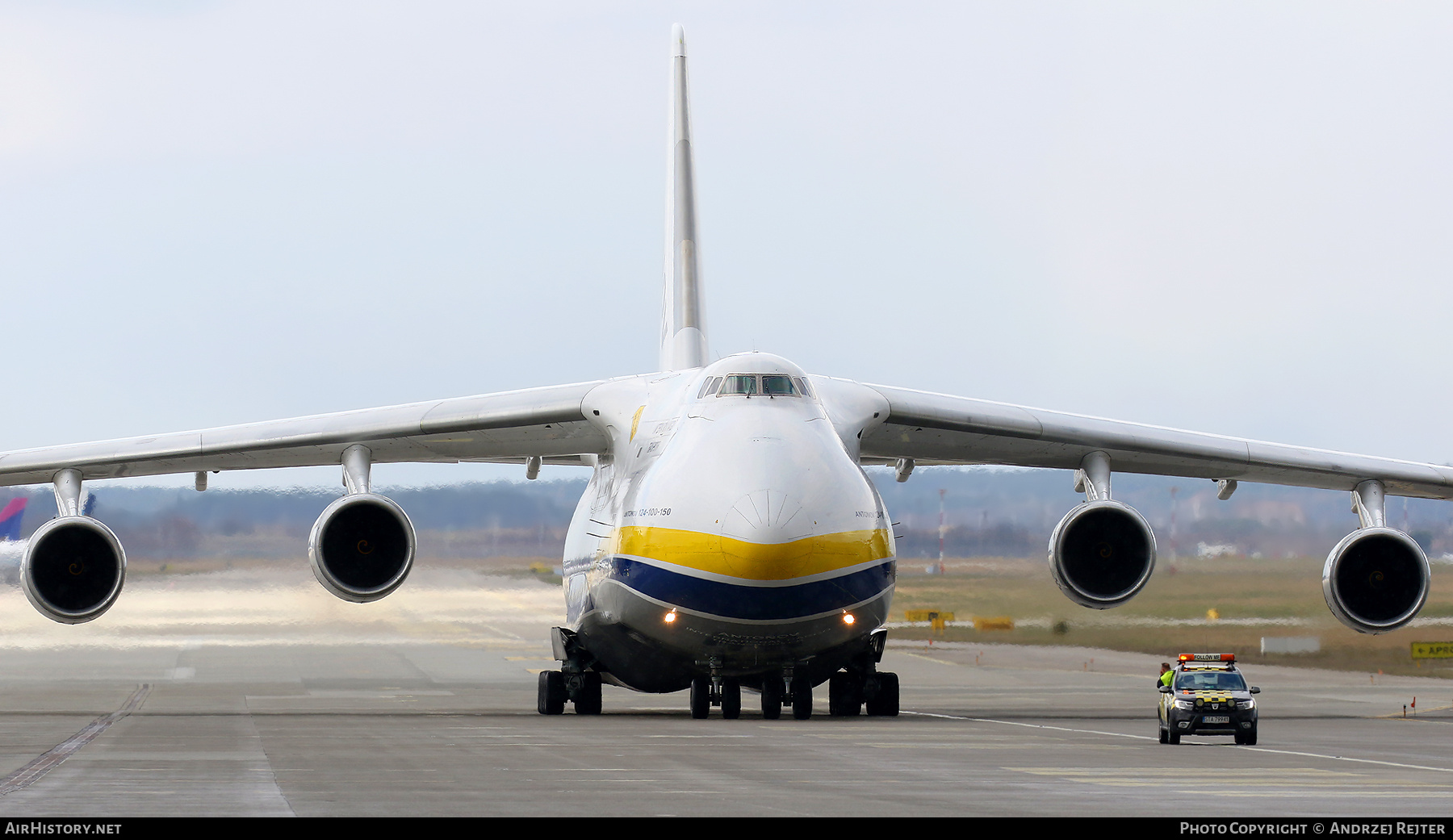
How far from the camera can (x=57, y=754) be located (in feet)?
42.8

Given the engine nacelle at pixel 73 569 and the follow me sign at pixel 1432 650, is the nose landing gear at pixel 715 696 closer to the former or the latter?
the engine nacelle at pixel 73 569

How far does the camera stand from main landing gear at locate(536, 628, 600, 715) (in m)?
19.0

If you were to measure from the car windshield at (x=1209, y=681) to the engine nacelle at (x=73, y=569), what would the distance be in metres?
10.1

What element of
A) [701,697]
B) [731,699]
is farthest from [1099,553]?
[701,697]

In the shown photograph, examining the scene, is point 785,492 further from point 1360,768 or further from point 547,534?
point 547,534

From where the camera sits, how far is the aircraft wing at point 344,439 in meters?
18.9

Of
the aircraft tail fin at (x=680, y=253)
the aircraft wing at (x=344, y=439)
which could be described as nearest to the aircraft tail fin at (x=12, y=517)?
the aircraft wing at (x=344, y=439)

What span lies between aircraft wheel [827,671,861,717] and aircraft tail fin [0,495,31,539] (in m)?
12.7

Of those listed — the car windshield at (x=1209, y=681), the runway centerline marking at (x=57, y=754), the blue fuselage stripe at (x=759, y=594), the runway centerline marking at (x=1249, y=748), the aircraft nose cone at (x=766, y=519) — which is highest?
the aircraft nose cone at (x=766, y=519)

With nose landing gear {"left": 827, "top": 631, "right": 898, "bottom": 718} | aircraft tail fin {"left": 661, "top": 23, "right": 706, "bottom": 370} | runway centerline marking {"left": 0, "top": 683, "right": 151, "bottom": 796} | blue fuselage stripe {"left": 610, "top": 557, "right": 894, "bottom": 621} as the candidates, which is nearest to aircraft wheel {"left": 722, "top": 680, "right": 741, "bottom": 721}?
nose landing gear {"left": 827, "top": 631, "right": 898, "bottom": 718}

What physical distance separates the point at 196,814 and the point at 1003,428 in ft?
38.5

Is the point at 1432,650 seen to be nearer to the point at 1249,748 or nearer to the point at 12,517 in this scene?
the point at 1249,748

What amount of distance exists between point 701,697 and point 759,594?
2691 mm

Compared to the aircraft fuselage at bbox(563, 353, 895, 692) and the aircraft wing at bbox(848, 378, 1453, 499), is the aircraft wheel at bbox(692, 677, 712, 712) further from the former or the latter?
the aircraft wing at bbox(848, 378, 1453, 499)
